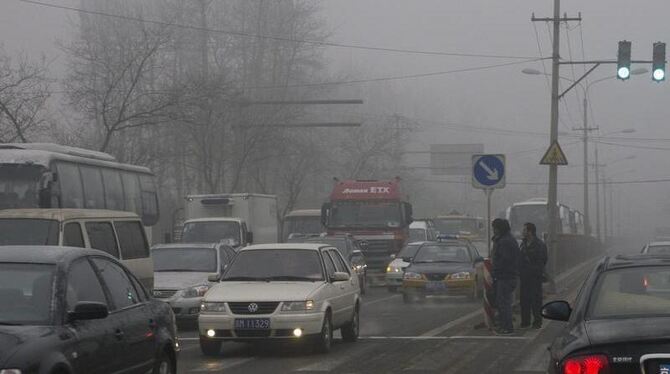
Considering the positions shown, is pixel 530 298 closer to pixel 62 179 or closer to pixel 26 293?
pixel 62 179

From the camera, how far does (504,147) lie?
11050 cm

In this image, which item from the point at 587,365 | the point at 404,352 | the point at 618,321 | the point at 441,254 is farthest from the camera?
the point at 441,254

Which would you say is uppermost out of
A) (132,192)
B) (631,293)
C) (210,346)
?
(132,192)

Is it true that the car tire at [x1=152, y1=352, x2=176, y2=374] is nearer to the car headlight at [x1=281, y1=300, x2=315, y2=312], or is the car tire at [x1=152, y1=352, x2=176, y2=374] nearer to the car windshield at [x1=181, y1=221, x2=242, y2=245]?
the car headlight at [x1=281, y1=300, x2=315, y2=312]

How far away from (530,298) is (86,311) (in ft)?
37.6

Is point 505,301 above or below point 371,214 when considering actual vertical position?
below

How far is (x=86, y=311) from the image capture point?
24.6 ft

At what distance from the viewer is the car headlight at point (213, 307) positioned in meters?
14.0

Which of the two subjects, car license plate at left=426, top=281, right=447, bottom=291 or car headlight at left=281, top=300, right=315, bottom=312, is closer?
car headlight at left=281, top=300, right=315, bottom=312

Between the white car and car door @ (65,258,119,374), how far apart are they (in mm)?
5560

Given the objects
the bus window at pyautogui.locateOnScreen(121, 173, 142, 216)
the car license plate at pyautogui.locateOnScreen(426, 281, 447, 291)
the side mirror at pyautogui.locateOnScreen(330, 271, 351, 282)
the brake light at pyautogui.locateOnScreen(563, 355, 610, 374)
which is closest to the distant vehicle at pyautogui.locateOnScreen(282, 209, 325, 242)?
the car license plate at pyautogui.locateOnScreen(426, 281, 447, 291)

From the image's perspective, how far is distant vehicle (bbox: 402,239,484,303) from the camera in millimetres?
25891

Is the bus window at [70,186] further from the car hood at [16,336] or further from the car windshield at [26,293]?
the car hood at [16,336]

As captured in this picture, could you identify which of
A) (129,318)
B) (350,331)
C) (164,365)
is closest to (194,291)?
(350,331)
